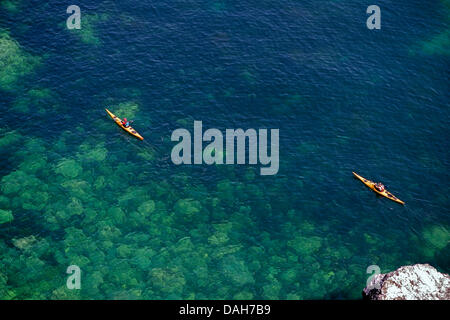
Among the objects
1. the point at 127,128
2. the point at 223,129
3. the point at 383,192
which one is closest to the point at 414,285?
the point at 383,192

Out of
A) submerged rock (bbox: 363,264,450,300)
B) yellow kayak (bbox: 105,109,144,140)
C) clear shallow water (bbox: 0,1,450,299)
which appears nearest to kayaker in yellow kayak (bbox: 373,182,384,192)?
clear shallow water (bbox: 0,1,450,299)

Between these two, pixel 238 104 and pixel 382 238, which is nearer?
pixel 382 238

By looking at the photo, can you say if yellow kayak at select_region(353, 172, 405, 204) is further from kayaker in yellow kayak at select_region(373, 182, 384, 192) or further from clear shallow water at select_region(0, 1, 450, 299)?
clear shallow water at select_region(0, 1, 450, 299)

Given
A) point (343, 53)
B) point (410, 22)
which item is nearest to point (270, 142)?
point (343, 53)

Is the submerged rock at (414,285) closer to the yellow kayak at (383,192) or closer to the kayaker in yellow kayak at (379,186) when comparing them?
the yellow kayak at (383,192)

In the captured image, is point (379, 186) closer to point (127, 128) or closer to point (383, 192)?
point (383, 192)
